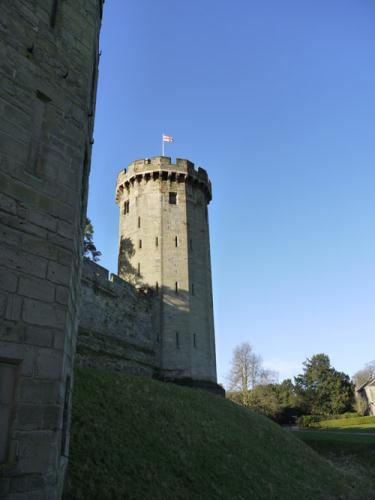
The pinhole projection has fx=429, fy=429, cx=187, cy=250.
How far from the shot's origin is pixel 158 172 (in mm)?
28078

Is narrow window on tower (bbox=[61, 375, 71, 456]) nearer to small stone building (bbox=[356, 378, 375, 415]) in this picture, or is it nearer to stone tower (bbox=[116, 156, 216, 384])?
stone tower (bbox=[116, 156, 216, 384])

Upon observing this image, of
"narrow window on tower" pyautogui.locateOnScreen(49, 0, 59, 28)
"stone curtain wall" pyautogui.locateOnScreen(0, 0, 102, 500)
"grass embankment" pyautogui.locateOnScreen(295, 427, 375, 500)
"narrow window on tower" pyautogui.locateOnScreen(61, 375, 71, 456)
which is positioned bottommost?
"grass embankment" pyautogui.locateOnScreen(295, 427, 375, 500)

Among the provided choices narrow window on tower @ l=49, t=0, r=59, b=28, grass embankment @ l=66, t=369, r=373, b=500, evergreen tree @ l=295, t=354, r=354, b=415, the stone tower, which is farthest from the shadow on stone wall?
evergreen tree @ l=295, t=354, r=354, b=415

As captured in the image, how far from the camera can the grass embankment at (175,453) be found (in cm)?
893

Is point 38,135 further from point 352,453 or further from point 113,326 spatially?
point 352,453

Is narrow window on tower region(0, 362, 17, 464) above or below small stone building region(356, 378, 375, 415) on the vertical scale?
below

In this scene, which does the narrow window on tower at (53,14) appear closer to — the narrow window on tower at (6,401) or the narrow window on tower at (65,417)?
the narrow window on tower at (6,401)

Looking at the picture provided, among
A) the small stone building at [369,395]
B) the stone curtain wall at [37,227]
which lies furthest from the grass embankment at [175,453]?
the small stone building at [369,395]

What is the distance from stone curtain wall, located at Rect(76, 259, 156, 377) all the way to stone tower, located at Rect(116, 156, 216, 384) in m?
1.33

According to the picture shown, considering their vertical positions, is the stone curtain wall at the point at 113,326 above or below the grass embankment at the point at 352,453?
above

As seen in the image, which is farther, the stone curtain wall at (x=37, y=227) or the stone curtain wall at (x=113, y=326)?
the stone curtain wall at (x=113, y=326)

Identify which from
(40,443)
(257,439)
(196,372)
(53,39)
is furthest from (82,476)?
(196,372)

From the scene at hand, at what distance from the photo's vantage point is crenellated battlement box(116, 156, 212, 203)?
28.2 m

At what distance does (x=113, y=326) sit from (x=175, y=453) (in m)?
9.82
